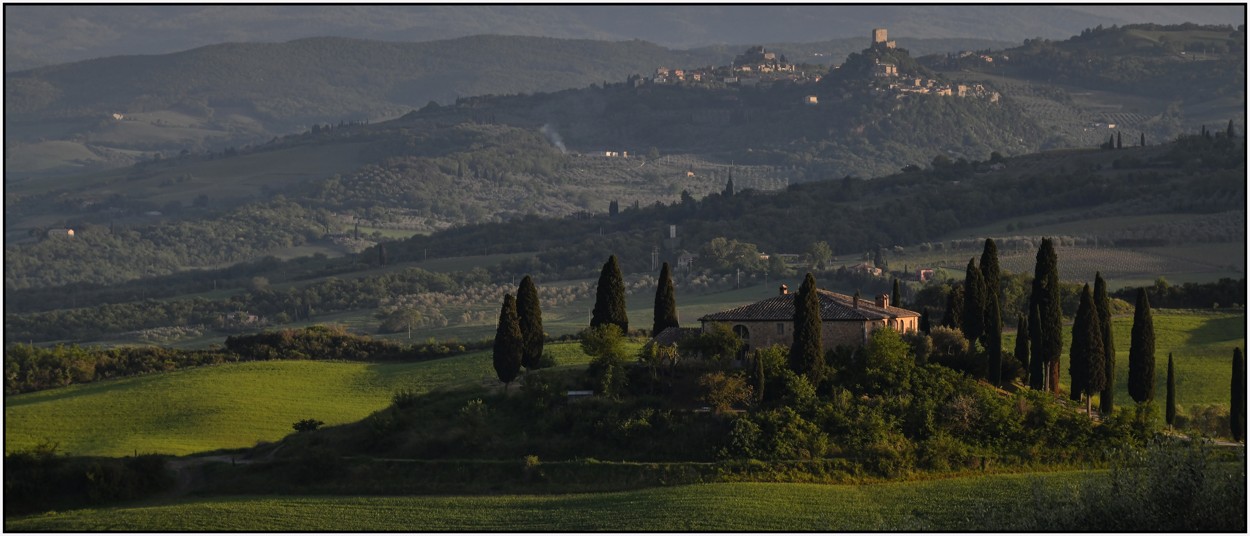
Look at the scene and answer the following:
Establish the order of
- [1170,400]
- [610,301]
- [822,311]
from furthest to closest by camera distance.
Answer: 1. [610,301]
2. [822,311]
3. [1170,400]

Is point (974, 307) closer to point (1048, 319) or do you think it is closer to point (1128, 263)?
point (1048, 319)

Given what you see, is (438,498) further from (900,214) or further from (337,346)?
(900,214)

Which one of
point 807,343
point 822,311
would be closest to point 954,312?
point 822,311

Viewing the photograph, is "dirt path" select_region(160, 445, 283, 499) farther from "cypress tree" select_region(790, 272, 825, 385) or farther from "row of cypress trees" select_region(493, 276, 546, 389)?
"cypress tree" select_region(790, 272, 825, 385)

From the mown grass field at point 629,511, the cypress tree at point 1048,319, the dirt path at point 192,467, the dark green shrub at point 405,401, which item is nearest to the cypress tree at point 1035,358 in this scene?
the cypress tree at point 1048,319

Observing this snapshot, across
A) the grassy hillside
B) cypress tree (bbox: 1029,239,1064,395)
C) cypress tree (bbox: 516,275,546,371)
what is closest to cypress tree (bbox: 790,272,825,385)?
cypress tree (bbox: 1029,239,1064,395)

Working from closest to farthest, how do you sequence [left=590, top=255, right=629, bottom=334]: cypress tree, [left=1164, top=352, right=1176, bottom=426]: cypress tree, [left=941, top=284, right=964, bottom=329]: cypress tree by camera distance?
[left=1164, top=352, right=1176, bottom=426]: cypress tree < [left=590, top=255, right=629, bottom=334]: cypress tree < [left=941, top=284, right=964, bottom=329]: cypress tree

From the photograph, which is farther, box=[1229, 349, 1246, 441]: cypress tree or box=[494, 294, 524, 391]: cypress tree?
box=[494, 294, 524, 391]: cypress tree
